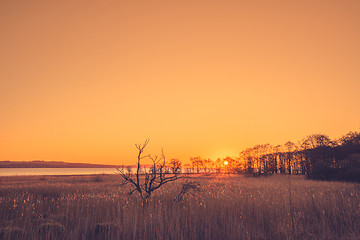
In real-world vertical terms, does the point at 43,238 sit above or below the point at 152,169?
below

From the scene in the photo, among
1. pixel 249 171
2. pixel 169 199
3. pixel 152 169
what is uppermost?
pixel 152 169

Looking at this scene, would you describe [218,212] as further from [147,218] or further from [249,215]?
[147,218]

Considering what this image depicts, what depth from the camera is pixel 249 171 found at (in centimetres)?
4094

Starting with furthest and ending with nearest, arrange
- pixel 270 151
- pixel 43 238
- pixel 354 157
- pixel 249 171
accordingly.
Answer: pixel 270 151
pixel 249 171
pixel 354 157
pixel 43 238

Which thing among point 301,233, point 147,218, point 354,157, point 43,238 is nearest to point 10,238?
point 43,238

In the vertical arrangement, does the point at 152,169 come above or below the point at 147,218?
above

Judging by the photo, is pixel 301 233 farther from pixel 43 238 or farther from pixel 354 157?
pixel 354 157

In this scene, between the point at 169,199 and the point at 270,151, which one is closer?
the point at 169,199

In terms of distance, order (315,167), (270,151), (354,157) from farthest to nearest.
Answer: (270,151), (315,167), (354,157)

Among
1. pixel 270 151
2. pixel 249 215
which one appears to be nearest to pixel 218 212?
pixel 249 215

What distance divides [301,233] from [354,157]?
23.6 meters

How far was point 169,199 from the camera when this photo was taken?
9.61 metres

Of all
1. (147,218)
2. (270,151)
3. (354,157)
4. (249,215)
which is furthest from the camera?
(270,151)

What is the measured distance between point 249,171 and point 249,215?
36.7 metres
